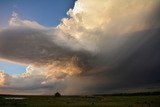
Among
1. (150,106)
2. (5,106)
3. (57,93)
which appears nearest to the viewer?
(5,106)

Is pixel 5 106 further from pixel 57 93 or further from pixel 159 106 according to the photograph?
pixel 57 93

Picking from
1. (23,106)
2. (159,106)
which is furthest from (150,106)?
(23,106)

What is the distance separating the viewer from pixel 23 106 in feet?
262

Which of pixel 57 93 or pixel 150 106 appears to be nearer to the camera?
pixel 150 106

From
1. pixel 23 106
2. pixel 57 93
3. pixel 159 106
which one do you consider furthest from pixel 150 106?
pixel 57 93

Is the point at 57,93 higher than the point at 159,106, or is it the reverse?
the point at 57,93

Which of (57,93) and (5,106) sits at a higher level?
(57,93)

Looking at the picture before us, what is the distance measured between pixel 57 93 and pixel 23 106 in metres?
114

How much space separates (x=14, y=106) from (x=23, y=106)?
8.75 feet

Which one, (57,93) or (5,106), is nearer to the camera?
(5,106)

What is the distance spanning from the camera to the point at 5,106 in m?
76.2

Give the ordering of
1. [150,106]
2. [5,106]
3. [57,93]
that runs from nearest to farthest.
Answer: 1. [5,106]
2. [150,106]
3. [57,93]

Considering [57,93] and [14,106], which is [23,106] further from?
[57,93]

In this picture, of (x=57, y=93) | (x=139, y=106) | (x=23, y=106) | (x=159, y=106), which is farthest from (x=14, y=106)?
(x=57, y=93)
